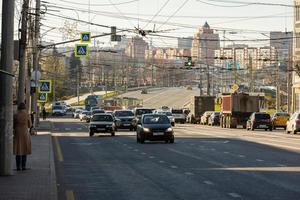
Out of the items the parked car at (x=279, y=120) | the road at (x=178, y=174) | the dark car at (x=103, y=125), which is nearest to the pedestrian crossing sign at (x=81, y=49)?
the dark car at (x=103, y=125)

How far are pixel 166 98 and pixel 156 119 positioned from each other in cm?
13677

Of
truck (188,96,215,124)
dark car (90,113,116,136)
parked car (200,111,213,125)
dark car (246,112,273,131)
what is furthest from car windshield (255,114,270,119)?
truck (188,96,215,124)

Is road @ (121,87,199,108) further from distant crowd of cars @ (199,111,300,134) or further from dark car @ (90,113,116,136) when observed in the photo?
dark car @ (90,113,116,136)

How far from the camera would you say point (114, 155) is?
1131 inches

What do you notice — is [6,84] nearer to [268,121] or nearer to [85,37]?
[85,37]

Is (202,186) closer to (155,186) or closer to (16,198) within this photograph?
(155,186)

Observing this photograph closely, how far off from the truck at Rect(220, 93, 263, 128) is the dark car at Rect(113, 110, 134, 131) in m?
13.3

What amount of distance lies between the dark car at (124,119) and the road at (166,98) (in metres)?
90.5

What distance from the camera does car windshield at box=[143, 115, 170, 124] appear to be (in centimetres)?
3931

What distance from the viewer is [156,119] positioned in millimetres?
39656

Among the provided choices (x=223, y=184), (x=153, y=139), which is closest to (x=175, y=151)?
(x=153, y=139)

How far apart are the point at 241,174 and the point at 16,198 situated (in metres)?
7.61

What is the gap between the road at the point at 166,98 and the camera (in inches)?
6250

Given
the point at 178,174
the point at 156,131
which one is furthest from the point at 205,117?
the point at 178,174
